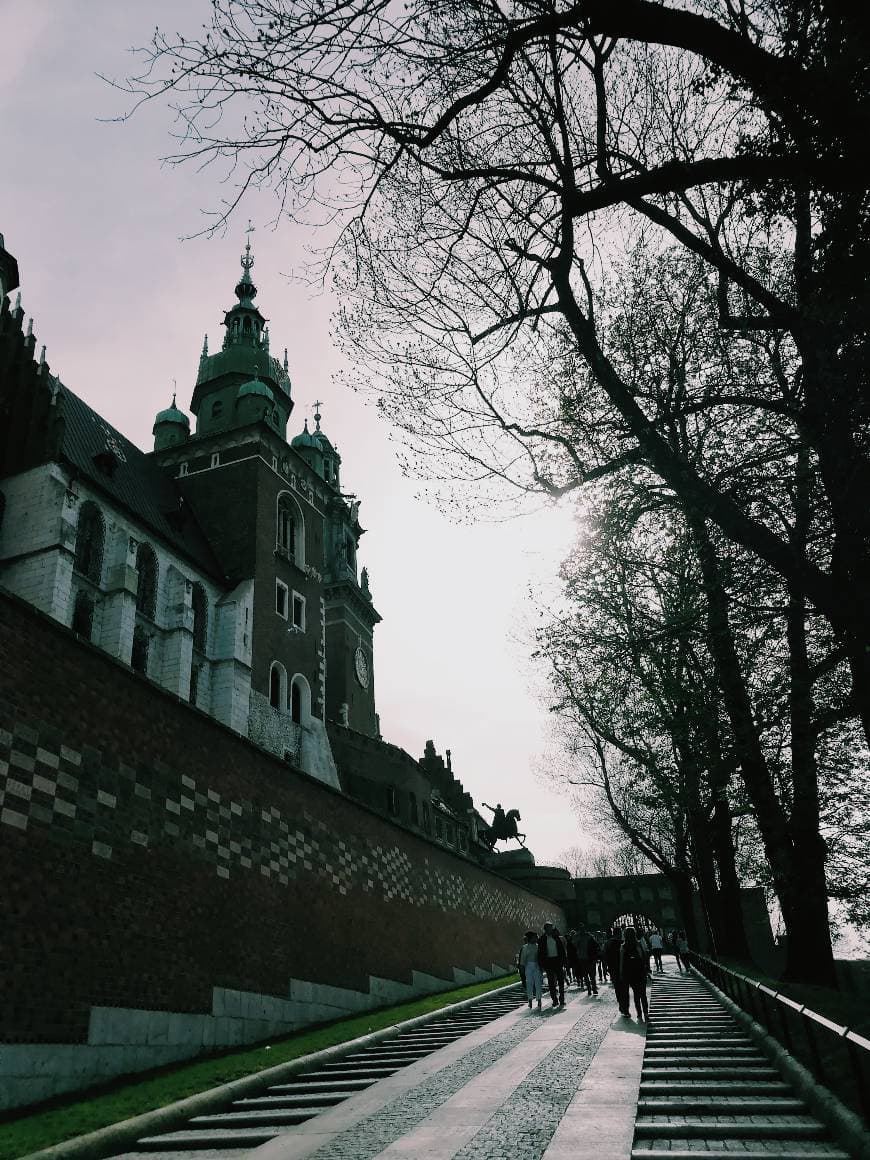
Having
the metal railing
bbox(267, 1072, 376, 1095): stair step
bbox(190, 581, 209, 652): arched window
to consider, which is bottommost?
bbox(267, 1072, 376, 1095): stair step

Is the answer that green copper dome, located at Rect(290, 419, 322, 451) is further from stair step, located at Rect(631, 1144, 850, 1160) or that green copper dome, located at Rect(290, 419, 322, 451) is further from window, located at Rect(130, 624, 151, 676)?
stair step, located at Rect(631, 1144, 850, 1160)

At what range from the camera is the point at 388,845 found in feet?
64.2

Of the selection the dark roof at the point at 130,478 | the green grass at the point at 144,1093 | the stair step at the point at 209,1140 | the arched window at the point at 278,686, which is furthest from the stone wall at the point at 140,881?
the arched window at the point at 278,686

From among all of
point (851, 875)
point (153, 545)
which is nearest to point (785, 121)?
point (851, 875)

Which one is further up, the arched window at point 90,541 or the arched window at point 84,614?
the arched window at point 90,541

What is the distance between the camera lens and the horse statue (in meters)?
58.7

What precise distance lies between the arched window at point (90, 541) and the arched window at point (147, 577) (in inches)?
75.4

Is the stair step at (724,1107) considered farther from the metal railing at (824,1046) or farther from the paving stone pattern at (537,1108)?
the paving stone pattern at (537,1108)

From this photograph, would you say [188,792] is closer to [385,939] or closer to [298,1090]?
[298,1090]

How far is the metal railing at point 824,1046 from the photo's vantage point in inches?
185

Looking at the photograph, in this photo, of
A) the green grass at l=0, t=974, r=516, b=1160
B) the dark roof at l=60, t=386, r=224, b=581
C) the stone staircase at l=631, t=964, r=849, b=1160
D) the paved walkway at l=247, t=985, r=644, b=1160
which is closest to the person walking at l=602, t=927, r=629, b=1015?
the stone staircase at l=631, t=964, r=849, b=1160

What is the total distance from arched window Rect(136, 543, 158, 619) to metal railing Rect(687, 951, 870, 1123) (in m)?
24.4

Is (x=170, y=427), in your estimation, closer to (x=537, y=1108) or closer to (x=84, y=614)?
(x=84, y=614)

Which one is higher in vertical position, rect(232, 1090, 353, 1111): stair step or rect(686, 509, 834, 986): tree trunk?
rect(686, 509, 834, 986): tree trunk
